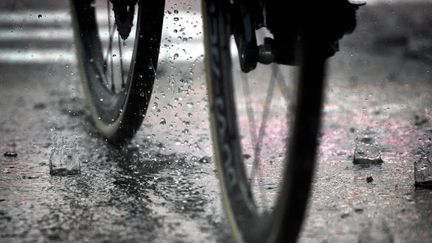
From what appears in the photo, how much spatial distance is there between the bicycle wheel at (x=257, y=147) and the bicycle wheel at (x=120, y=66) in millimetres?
620

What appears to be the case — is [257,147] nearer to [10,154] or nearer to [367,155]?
[367,155]

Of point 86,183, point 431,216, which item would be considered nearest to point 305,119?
point 431,216

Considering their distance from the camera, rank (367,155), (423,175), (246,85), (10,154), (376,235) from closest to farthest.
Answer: (376,235)
(246,85)
(423,175)
(367,155)
(10,154)

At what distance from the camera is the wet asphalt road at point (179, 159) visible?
150 inches

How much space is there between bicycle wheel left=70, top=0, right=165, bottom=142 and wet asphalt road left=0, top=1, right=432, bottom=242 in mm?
173

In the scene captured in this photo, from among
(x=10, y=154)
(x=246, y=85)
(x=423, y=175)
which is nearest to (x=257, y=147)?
(x=246, y=85)

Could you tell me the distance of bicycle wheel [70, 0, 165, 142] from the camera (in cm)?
445

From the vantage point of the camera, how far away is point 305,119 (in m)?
2.74

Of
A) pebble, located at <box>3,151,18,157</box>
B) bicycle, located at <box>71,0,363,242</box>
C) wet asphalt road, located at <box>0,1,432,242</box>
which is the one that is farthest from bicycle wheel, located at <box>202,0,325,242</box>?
pebble, located at <box>3,151,18,157</box>

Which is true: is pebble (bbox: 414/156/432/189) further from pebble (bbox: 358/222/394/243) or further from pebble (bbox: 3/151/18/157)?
pebble (bbox: 3/151/18/157)

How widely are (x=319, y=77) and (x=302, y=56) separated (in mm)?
84

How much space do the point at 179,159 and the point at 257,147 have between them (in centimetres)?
144

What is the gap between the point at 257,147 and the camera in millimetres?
3584

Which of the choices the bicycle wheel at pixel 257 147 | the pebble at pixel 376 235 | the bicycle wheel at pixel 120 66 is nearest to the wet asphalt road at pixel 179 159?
the pebble at pixel 376 235
